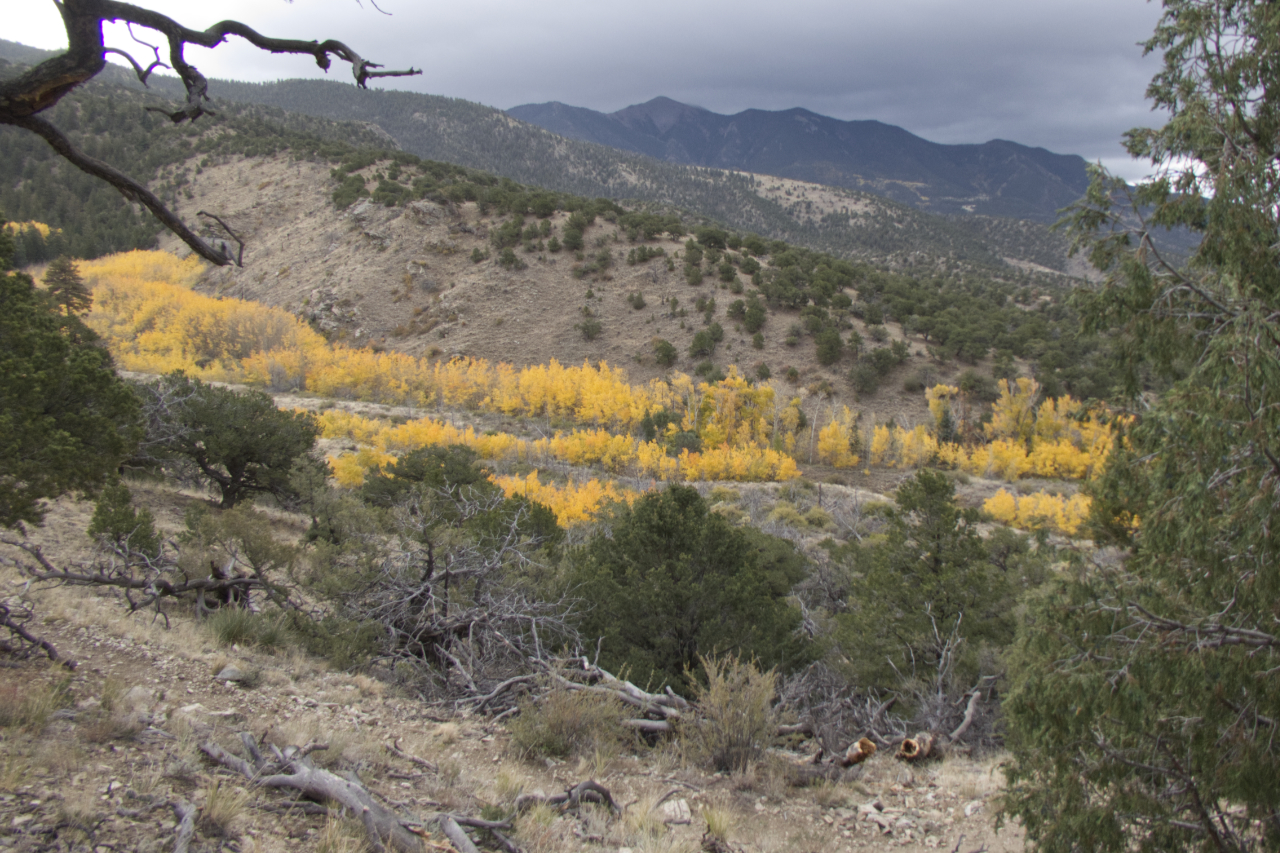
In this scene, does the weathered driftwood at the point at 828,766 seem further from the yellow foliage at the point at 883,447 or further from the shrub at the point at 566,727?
the yellow foliage at the point at 883,447

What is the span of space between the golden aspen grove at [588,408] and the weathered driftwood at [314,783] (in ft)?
101

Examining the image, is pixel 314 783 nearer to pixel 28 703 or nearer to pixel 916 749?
pixel 28 703

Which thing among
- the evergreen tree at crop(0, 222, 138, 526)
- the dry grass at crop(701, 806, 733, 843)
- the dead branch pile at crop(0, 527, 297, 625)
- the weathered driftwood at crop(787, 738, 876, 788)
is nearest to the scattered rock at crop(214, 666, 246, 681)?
the dead branch pile at crop(0, 527, 297, 625)

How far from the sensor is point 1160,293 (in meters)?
3.85

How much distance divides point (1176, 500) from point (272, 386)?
178ft

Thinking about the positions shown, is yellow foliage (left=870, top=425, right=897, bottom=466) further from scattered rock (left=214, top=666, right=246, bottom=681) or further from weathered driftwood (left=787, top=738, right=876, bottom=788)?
scattered rock (left=214, top=666, right=246, bottom=681)

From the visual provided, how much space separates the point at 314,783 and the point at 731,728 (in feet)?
11.2

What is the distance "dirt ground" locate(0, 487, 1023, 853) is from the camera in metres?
3.24

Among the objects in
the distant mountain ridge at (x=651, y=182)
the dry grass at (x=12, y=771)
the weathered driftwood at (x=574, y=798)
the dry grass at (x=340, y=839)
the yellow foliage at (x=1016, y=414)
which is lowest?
the yellow foliage at (x=1016, y=414)

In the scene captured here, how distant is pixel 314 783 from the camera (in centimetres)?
368

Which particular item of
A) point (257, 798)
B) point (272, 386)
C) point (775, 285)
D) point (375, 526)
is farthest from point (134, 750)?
point (775, 285)

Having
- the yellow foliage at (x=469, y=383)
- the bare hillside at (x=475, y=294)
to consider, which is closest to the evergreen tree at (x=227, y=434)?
the yellow foliage at (x=469, y=383)

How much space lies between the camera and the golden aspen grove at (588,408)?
1517 inches

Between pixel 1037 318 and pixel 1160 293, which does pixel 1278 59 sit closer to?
pixel 1160 293
